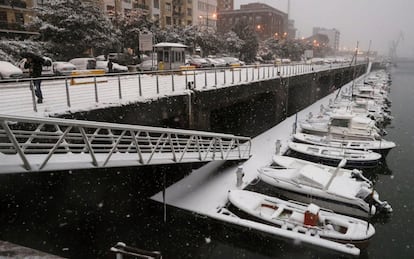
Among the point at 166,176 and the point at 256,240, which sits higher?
the point at 166,176

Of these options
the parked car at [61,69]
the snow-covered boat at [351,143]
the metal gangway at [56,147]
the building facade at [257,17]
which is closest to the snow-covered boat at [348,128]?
the snow-covered boat at [351,143]

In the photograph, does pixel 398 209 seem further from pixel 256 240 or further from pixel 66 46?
pixel 66 46

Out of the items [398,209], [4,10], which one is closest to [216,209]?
[398,209]

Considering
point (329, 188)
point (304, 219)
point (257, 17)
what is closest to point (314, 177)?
point (329, 188)

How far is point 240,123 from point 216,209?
39.2 ft

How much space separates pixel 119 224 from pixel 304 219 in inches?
272

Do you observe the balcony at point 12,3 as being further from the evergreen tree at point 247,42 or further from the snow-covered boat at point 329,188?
the snow-covered boat at point 329,188

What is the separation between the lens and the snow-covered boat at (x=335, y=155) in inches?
713

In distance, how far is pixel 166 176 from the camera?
14.1 meters

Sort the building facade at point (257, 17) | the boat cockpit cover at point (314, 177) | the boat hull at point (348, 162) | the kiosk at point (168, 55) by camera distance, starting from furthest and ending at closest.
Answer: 1. the building facade at point (257, 17)
2. the kiosk at point (168, 55)
3. the boat hull at point (348, 162)
4. the boat cockpit cover at point (314, 177)

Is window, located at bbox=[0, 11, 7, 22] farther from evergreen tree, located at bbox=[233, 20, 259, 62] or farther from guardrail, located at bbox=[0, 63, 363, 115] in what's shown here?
evergreen tree, located at bbox=[233, 20, 259, 62]

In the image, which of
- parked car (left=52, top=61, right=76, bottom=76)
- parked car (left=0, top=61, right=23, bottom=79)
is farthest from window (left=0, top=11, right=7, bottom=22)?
parked car (left=0, top=61, right=23, bottom=79)

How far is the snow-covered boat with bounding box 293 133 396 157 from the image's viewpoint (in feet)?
65.7

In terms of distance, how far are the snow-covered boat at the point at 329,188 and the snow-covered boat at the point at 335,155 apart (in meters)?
2.97
